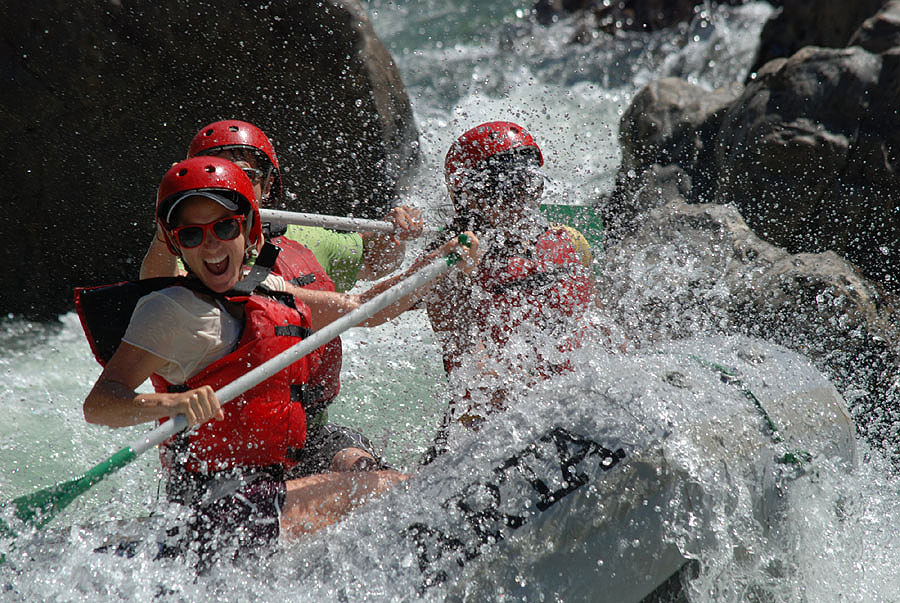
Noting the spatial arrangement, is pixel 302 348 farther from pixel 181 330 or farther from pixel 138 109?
pixel 138 109

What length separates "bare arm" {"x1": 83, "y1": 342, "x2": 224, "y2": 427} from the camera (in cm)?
236

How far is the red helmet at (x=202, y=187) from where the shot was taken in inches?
100

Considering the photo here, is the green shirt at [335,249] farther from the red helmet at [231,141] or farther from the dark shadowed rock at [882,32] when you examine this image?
the dark shadowed rock at [882,32]

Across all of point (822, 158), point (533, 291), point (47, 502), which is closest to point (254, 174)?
point (533, 291)

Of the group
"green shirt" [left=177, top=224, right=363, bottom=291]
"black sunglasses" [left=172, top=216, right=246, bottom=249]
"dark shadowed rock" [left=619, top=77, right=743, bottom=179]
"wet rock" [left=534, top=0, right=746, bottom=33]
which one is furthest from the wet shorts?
"wet rock" [left=534, top=0, right=746, bottom=33]

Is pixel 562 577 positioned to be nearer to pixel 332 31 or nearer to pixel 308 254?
pixel 308 254

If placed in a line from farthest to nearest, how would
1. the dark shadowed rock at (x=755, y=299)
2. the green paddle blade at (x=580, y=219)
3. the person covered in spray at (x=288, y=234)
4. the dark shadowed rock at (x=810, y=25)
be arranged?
the dark shadowed rock at (x=810, y=25) < the green paddle blade at (x=580, y=219) < the dark shadowed rock at (x=755, y=299) < the person covered in spray at (x=288, y=234)

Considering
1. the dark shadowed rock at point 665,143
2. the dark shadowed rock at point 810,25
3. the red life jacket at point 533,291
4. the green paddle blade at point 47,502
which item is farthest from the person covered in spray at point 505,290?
the dark shadowed rock at point 810,25

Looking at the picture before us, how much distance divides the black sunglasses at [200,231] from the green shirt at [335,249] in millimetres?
1228

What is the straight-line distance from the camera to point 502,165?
3270mm

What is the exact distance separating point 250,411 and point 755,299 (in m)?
3.04

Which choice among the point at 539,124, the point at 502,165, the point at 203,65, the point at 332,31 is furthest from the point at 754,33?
A: the point at 502,165

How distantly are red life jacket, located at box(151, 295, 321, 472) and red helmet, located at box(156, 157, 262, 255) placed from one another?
33 centimetres

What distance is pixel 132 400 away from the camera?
2379 millimetres
